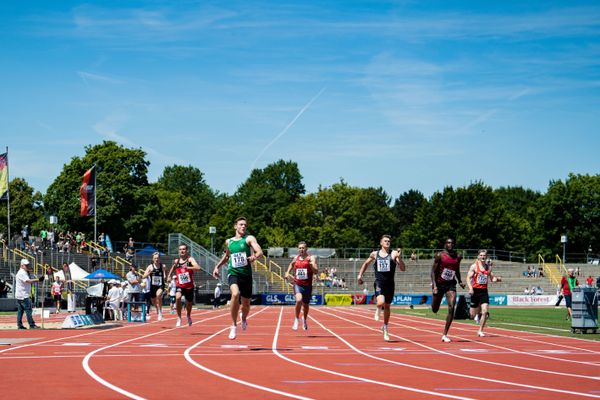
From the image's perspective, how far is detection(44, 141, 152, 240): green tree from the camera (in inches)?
3428

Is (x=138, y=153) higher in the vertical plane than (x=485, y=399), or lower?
higher

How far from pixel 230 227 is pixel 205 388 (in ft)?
383

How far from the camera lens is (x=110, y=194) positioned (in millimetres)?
87938

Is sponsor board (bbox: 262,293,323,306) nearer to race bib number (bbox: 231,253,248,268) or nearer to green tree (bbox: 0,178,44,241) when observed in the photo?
race bib number (bbox: 231,253,248,268)

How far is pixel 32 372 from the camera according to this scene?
10969 millimetres

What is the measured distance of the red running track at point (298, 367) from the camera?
9250 millimetres

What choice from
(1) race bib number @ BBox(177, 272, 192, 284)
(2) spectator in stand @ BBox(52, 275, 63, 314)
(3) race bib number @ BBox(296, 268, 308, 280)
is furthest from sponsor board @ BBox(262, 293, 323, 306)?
(3) race bib number @ BBox(296, 268, 308, 280)

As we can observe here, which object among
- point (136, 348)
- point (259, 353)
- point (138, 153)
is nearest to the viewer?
point (259, 353)

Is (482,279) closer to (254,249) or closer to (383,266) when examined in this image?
(383,266)

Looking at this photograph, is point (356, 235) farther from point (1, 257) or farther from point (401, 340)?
point (401, 340)

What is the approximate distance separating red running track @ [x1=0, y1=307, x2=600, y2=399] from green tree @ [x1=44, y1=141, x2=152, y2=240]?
2758 inches

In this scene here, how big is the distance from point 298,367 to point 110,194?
258ft

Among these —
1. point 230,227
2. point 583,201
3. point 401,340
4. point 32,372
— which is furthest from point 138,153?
point 32,372

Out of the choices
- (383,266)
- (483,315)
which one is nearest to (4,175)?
(483,315)
